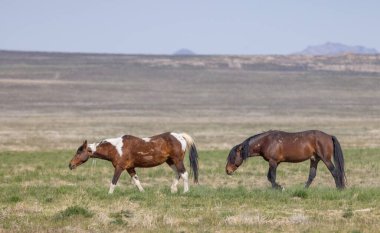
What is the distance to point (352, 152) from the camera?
103 feet

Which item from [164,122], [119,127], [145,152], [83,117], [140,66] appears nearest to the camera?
[145,152]

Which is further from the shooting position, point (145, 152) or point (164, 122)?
point (164, 122)

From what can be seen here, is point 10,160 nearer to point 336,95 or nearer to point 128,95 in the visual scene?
point 128,95

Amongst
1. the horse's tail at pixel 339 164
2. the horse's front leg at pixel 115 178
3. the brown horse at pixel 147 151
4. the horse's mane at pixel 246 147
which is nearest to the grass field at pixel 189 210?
the horse's front leg at pixel 115 178

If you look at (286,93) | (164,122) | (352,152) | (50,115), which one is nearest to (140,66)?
(286,93)

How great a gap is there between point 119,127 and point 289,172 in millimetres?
31097

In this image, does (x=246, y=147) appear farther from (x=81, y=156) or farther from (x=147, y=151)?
(x=81, y=156)

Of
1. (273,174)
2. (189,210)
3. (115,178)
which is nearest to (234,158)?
(273,174)

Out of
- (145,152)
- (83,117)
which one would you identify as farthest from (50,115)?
(145,152)

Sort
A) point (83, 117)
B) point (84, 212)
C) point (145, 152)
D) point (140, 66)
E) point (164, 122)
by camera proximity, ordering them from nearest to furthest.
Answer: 1. point (84, 212)
2. point (145, 152)
3. point (164, 122)
4. point (83, 117)
5. point (140, 66)

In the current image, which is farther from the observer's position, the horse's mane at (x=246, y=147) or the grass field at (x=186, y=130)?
the horse's mane at (x=246, y=147)

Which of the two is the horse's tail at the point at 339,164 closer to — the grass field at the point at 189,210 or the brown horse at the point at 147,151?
the grass field at the point at 189,210

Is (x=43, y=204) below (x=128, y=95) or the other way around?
the other way around

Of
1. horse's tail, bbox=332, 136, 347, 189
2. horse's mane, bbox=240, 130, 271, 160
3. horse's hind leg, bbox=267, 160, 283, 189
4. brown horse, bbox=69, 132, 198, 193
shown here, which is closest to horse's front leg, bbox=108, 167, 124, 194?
brown horse, bbox=69, 132, 198, 193
